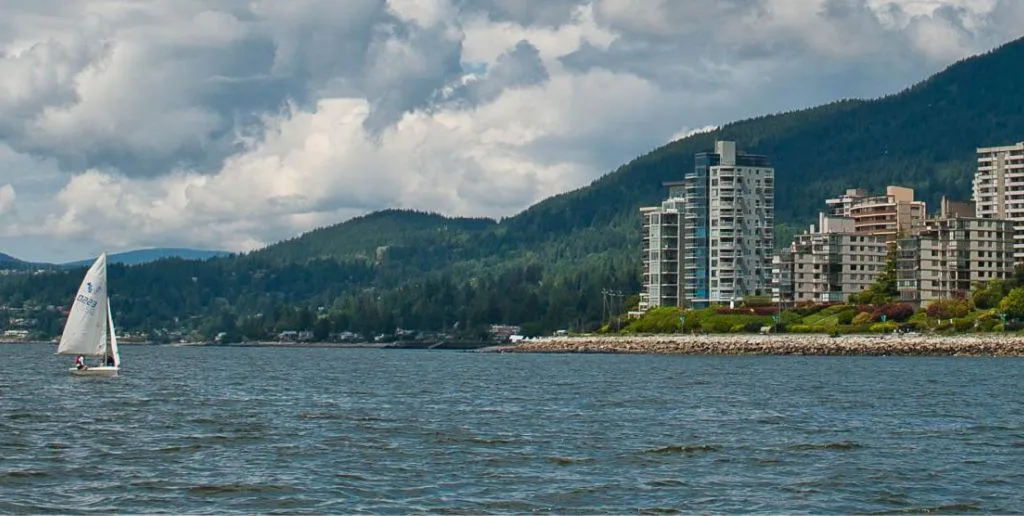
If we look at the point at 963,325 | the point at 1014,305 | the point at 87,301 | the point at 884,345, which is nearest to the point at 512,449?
the point at 87,301

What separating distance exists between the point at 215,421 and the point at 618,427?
17.5 meters

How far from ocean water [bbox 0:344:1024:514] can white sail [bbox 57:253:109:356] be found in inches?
268

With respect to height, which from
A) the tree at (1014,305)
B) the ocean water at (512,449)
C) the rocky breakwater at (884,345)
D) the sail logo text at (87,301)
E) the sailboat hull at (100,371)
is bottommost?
the ocean water at (512,449)

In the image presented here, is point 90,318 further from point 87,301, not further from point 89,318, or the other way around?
point 87,301

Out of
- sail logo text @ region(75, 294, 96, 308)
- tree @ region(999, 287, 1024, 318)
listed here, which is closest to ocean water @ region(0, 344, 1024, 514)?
sail logo text @ region(75, 294, 96, 308)

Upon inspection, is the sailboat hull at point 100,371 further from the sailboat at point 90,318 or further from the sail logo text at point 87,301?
the sail logo text at point 87,301

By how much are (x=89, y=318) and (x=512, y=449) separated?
5716cm

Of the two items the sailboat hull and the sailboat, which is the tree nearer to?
the sailboat hull

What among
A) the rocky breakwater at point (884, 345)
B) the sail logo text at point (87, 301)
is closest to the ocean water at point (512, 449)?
the sail logo text at point (87, 301)

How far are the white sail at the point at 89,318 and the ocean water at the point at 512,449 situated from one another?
6816 mm

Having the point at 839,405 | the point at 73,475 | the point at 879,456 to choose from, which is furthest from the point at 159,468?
the point at 839,405

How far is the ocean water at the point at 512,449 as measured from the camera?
44219 mm

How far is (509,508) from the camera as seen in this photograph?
42656 millimetres

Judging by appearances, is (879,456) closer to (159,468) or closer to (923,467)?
(923,467)
